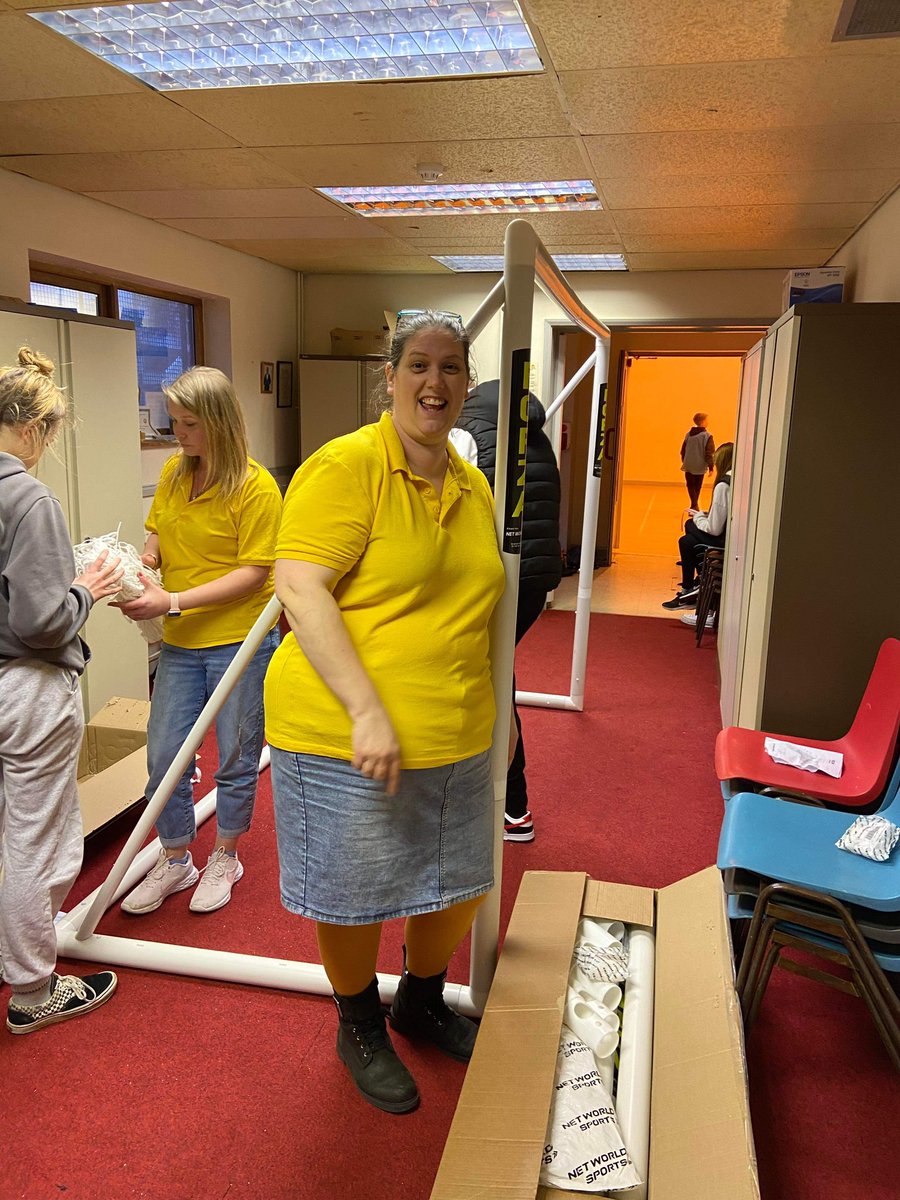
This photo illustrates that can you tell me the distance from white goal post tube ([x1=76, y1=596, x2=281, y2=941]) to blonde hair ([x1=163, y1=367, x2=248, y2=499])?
46 cm

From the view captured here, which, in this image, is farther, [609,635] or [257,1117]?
[609,635]

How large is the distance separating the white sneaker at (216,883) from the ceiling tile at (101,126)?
8.05 ft

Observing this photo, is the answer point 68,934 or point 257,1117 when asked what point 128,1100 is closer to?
point 257,1117

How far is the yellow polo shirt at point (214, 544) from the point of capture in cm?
236

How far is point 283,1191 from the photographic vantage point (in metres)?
1.66

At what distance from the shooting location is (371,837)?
1.55m

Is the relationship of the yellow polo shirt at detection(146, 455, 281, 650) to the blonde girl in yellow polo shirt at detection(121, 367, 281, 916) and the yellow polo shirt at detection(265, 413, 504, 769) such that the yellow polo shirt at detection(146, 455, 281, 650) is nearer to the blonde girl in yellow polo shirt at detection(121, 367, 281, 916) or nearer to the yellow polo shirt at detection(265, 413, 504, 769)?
the blonde girl in yellow polo shirt at detection(121, 367, 281, 916)

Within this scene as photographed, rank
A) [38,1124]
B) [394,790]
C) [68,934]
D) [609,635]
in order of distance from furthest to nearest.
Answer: [609,635], [68,934], [38,1124], [394,790]

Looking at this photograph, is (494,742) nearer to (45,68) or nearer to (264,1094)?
(264,1094)

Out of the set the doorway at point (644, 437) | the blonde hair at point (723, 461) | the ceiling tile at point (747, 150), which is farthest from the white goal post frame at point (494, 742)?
the doorway at point (644, 437)

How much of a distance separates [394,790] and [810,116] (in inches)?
103

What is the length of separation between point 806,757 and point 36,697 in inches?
82.2

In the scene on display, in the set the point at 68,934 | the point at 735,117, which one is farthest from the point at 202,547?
the point at 735,117

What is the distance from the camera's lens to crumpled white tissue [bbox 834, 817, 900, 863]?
2109 mm
